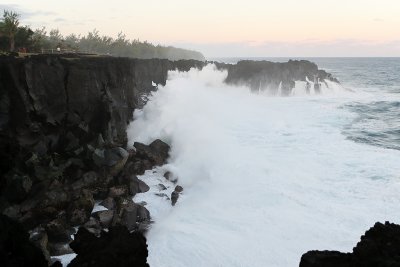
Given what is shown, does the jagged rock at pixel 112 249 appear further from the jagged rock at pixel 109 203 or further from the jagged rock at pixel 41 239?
the jagged rock at pixel 109 203

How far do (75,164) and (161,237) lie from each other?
813cm

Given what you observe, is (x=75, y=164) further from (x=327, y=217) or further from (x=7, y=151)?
(x=327, y=217)

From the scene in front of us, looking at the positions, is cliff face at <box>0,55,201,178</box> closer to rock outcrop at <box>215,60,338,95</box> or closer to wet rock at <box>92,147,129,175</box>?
wet rock at <box>92,147,129,175</box>

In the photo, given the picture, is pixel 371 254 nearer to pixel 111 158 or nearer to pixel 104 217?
pixel 104 217

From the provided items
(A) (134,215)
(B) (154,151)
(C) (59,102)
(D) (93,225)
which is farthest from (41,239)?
(B) (154,151)

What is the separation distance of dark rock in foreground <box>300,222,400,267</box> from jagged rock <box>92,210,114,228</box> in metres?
13.1

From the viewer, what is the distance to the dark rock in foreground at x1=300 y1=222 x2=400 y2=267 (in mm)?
7449

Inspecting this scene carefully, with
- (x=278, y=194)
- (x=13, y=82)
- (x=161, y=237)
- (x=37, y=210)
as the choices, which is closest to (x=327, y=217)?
(x=278, y=194)

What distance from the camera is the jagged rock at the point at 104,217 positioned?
19.2 meters

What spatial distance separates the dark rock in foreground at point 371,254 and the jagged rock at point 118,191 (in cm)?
1554

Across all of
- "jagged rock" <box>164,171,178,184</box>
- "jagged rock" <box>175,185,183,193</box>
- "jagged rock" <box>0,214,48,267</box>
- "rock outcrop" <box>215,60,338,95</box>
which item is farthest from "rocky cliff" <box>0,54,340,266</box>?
"rock outcrop" <box>215,60,338,95</box>

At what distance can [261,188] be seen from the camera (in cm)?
2295

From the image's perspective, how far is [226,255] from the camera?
1609cm

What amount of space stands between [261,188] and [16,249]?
646 inches
